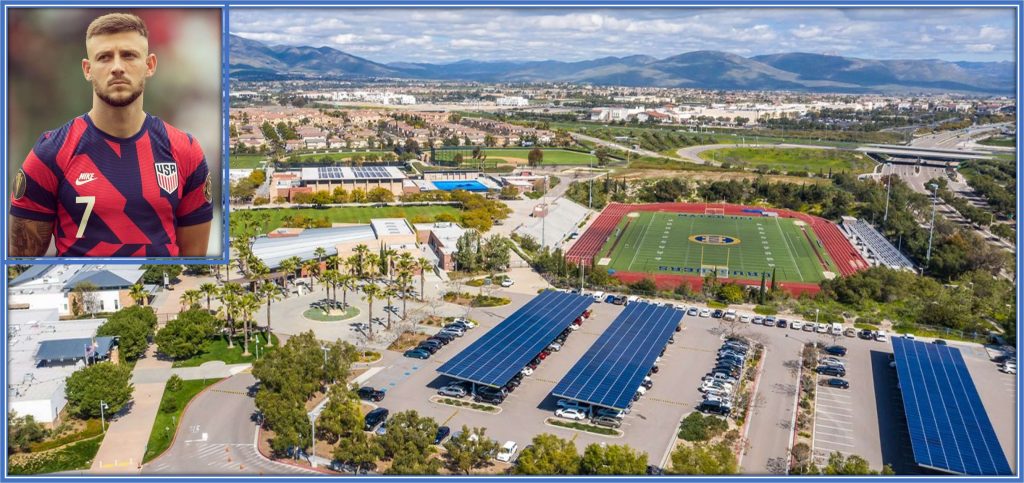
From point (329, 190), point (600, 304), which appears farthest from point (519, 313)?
point (329, 190)

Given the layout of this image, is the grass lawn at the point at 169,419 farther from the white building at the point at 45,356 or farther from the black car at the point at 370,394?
the black car at the point at 370,394

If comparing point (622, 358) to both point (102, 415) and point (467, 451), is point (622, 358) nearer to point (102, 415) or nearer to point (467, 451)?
point (467, 451)

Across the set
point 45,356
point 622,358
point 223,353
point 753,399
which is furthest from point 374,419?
point 753,399

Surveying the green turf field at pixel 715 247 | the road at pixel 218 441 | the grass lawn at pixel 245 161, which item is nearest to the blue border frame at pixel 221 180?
the road at pixel 218 441

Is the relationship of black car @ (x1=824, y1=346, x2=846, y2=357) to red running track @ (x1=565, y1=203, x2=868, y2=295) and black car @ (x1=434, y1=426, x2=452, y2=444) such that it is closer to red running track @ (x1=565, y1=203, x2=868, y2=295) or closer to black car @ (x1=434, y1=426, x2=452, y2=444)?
red running track @ (x1=565, y1=203, x2=868, y2=295)

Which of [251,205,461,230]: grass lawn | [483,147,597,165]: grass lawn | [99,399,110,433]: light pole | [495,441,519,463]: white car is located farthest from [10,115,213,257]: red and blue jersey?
[483,147,597,165]: grass lawn

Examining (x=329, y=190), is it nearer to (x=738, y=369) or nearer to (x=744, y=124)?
(x=738, y=369)
